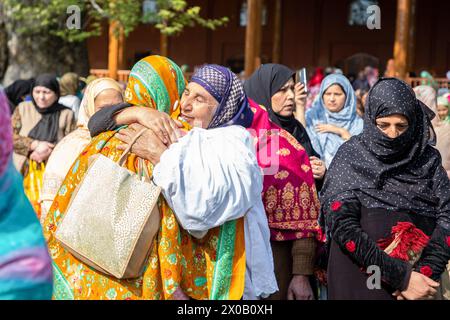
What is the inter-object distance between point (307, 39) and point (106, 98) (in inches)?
1030

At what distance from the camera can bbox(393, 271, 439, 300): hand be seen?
372 centimetres

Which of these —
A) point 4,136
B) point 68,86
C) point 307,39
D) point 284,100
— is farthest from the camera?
point 307,39

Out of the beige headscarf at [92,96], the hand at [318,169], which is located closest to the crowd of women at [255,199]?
the beige headscarf at [92,96]

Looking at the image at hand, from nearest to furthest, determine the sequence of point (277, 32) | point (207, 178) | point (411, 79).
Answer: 1. point (207, 178)
2. point (411, 79)
3. point (277, 32)

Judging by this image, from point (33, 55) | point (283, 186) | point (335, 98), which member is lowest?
point (33, 55)

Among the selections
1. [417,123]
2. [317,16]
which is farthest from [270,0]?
[417,123]

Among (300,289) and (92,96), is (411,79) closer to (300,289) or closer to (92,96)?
(92,96)

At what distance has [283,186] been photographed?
4.12 metres

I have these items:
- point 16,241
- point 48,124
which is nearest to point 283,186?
point 16,241

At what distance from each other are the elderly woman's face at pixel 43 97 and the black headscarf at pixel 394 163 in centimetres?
413

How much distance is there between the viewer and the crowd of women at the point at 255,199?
320cm

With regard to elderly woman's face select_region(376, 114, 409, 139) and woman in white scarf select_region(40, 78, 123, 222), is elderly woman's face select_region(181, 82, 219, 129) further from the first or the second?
woman in white scarf select_region(40, 78, 123, 222)

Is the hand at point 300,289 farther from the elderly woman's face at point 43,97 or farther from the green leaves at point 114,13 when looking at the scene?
the green leaves at point 114,13
